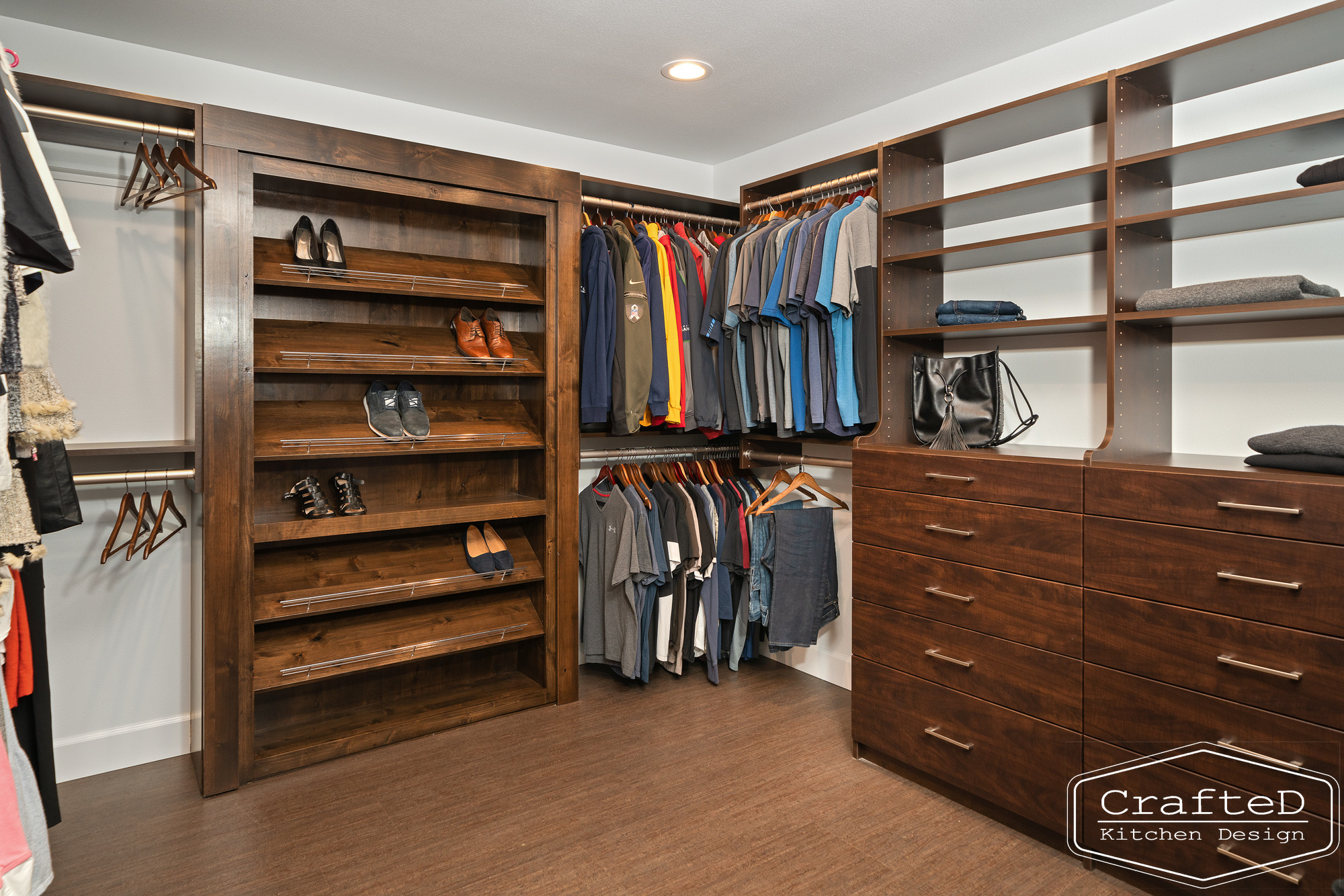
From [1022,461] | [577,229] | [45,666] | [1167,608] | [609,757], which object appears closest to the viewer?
[45,666]

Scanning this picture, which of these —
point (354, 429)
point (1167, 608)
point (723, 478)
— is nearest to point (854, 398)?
point (723, 478)

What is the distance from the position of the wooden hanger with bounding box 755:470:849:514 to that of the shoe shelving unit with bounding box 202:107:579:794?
87cm

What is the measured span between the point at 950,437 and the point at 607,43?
70.6 inches

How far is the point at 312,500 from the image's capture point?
2.78 metres

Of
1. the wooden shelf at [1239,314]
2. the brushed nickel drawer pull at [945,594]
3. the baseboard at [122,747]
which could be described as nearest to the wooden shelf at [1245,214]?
the wooden shelf at [1239,314]

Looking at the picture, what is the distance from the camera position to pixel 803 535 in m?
3.25

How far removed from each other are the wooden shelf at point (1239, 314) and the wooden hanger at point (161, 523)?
9.89 feet

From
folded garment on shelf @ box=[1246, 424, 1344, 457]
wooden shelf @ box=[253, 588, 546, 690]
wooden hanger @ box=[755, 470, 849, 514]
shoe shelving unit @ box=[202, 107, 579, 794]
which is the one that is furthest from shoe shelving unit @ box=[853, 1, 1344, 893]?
wooden shelf @ box=[253, 588, 546, 690]

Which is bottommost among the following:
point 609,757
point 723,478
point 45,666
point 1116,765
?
point 609,757

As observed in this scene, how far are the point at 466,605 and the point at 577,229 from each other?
1633 millimetres

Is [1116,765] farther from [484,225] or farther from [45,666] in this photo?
[484,225]

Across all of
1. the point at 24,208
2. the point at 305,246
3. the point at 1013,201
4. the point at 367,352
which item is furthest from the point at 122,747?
the point at 1013,201

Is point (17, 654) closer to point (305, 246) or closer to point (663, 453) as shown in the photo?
point (305, 246)

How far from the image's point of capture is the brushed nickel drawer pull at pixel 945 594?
2.36m
